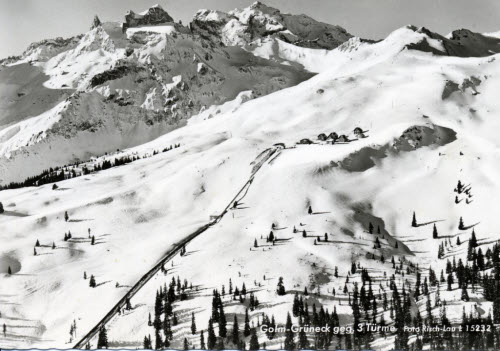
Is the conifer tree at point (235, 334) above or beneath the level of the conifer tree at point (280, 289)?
beneath

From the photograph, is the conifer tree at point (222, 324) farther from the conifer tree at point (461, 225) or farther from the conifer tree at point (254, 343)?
the conifer tree at point (461, 225)

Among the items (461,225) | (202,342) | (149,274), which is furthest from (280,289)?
(461,225)

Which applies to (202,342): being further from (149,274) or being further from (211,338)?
(149,274)

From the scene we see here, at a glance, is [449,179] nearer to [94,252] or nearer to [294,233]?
[294,233]

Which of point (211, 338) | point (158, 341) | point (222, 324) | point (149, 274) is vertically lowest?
point (158, 341)

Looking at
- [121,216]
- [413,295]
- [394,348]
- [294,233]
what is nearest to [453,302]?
[413,295]

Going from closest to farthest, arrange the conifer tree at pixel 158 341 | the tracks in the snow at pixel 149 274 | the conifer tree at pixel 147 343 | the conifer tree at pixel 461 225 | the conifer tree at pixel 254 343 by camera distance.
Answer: the conifer tree at pixel 254 343 → the conifer tree at pixel 147 343 → the conifer tree at pixel 158 341 → the tracks in the snow at pixel 149 274 → the conifer tree at pixel 461 225

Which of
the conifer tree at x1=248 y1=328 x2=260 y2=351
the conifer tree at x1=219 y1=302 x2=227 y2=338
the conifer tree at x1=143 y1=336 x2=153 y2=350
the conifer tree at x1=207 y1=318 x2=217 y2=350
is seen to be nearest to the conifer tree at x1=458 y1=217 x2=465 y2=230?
the conifer tree at x1=219 y1=302 x2=227 y2=338

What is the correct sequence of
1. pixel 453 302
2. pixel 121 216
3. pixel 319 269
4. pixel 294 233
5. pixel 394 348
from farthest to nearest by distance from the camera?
pixel 121 216
pixel 294 233
pixel 319 269
pixel 453 302
pixel 394 348

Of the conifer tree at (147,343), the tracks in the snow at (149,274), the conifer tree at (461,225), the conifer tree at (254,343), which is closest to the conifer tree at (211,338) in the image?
the conifer tree at (254,343)

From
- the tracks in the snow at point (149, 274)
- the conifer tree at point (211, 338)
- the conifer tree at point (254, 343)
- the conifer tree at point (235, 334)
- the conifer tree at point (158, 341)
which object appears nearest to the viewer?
the conifer tree at point (254, 343)

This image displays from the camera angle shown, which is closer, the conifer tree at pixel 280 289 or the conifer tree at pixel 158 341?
the conifer tree at pixel 158 341
